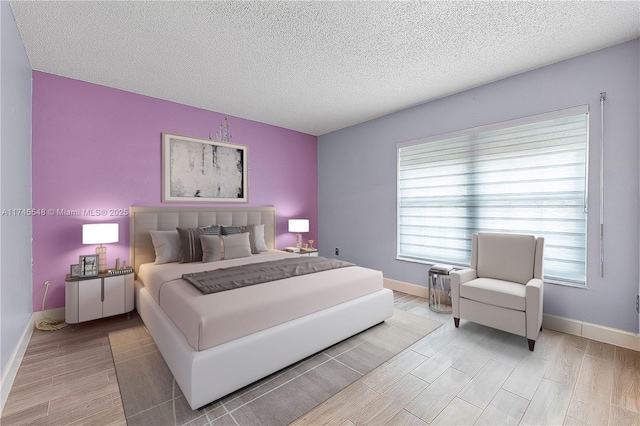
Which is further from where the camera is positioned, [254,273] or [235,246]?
[235,246]

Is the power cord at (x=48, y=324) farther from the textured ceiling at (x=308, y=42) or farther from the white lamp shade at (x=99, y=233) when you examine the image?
the textured ceiling at (x=308, y=42)

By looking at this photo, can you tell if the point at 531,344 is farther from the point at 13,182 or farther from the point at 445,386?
the point at 13,182

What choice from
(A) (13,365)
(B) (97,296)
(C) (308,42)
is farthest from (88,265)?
(C) (308,42)

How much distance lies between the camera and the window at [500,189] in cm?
282

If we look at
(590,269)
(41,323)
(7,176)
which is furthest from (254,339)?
(590,269)

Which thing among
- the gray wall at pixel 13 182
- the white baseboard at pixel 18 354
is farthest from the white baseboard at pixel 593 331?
the gray wall at pixel 13 182

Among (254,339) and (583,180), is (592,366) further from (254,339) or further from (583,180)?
(254,339)

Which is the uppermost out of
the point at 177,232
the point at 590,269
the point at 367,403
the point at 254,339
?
the point at 177,232

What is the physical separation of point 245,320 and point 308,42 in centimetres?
239

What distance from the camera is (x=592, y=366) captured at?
221 centimetres

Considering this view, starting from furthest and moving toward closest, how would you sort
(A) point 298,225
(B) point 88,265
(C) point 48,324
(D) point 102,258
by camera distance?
(A) point 298,225 → (D) point 102,258 → (B) point 88,265 → (C) point 48,324

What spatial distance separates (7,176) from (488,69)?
4.38 metres

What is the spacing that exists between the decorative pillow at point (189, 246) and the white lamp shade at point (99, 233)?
0.69 metres

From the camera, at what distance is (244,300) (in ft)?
6.83
